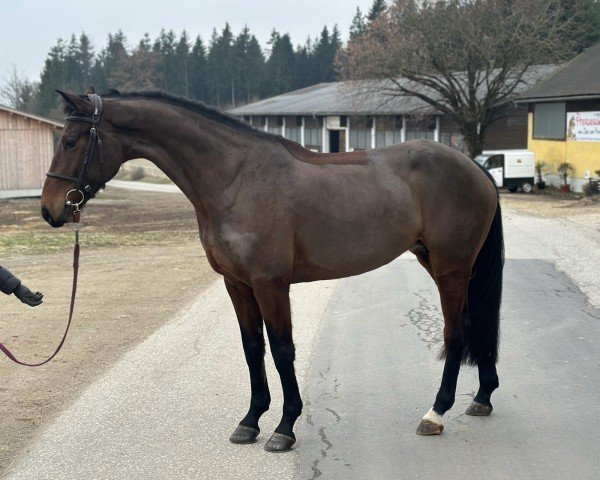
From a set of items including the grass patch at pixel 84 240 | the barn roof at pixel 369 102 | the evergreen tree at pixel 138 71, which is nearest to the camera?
the grass patch at pixel 84 240

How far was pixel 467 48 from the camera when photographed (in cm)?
3681

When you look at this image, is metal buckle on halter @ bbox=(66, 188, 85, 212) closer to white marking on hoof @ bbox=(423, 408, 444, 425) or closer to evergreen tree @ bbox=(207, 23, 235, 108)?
white marking on hoof @ bbox=(423, 408, 444, 425)

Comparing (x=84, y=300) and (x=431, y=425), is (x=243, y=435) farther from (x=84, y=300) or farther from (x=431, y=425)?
(x=84, y=300)

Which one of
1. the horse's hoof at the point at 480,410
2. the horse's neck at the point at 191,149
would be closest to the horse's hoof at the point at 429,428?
the horse's hoof at the point at 480,410

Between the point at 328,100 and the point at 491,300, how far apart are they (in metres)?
52.8

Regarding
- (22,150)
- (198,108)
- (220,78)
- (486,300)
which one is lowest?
(486,300)

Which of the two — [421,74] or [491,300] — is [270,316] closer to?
[491,300]

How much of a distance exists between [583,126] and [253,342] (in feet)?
88.2

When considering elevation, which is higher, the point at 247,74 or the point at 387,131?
the point at 247,74

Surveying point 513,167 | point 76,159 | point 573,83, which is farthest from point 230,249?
point 573,83

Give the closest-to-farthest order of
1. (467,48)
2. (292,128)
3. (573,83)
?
1. (573,83)
2. (467,48)
3. (292,128)

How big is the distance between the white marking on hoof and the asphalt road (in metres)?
0.11

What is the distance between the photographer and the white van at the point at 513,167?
31953mm

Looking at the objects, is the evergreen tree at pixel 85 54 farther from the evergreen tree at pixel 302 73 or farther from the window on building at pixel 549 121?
the window on building at pixel 549 121
